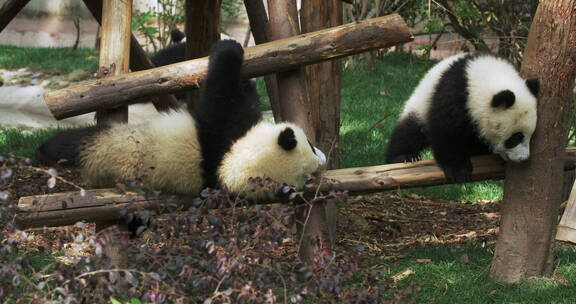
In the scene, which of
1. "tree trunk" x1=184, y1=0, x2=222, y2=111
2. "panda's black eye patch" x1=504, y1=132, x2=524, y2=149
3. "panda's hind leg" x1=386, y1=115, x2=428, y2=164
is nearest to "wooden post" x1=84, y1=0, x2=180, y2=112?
"tree trunk" x1=184, y1=0, x2=222, y2=111

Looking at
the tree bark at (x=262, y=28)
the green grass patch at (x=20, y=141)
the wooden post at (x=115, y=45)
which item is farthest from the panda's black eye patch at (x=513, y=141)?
the green grass patch at (x=20, y=141)

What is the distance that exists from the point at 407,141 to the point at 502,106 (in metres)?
1.00

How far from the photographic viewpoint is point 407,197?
6512 mm

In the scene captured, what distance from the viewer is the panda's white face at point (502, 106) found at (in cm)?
404

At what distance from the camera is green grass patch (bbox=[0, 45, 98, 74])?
403 inches

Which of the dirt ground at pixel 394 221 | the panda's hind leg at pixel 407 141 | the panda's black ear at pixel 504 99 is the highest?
the panda's black ear at pixel 504 99

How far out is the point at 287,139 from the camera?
389cm

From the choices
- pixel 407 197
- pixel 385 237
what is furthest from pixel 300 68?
pixel 407 197

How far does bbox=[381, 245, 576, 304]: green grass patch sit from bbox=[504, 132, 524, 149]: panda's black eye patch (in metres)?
0.78

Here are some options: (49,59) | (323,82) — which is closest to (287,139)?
(323,82)

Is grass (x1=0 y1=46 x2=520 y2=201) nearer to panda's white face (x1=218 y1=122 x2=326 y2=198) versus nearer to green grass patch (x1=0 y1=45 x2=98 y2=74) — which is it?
green grass patch (x1=0 y1=45 x2=98 y2=74)

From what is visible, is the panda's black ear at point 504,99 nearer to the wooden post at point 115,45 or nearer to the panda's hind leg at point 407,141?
the panda's hind leg at point 407,141

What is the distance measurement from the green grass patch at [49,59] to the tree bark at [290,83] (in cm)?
605

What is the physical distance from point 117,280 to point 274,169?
144cm
